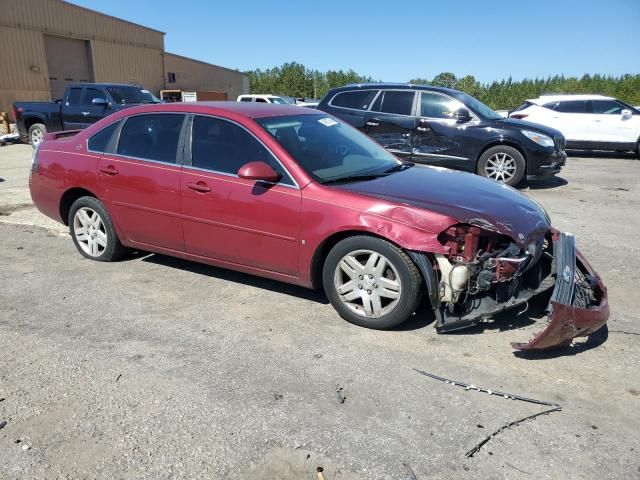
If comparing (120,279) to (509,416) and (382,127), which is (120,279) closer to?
(509,416)

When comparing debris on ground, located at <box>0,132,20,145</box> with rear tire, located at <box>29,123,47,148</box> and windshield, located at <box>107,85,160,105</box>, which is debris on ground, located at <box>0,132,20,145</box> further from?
windshield, located at <box>107,85,160,105</box>

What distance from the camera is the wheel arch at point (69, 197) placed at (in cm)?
536

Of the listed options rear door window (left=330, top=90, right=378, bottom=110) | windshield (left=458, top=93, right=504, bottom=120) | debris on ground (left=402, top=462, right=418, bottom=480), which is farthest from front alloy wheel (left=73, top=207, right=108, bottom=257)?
windshield (left=458, top=93, right=504, bottom=120)

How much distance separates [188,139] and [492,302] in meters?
2.81

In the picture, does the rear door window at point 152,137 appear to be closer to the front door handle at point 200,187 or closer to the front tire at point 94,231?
the front door handle at point 200,187

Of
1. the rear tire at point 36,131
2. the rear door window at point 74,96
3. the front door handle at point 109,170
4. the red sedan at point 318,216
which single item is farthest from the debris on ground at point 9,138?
the front door handle at point 109,170

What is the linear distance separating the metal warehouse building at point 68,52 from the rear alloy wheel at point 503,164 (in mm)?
27985

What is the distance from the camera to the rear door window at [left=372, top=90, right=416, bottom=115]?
9.50 metres

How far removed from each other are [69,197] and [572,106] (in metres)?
13.2

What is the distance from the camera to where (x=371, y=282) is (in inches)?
150

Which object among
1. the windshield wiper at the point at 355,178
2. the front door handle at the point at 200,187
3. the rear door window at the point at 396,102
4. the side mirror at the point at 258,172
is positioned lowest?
the front door handle at the point at 200,187

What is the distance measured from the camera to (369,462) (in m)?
2.55

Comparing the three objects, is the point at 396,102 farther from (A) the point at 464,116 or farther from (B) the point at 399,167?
(B) the point at 399,167

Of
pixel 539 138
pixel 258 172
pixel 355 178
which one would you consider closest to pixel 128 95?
pixel 539 138
